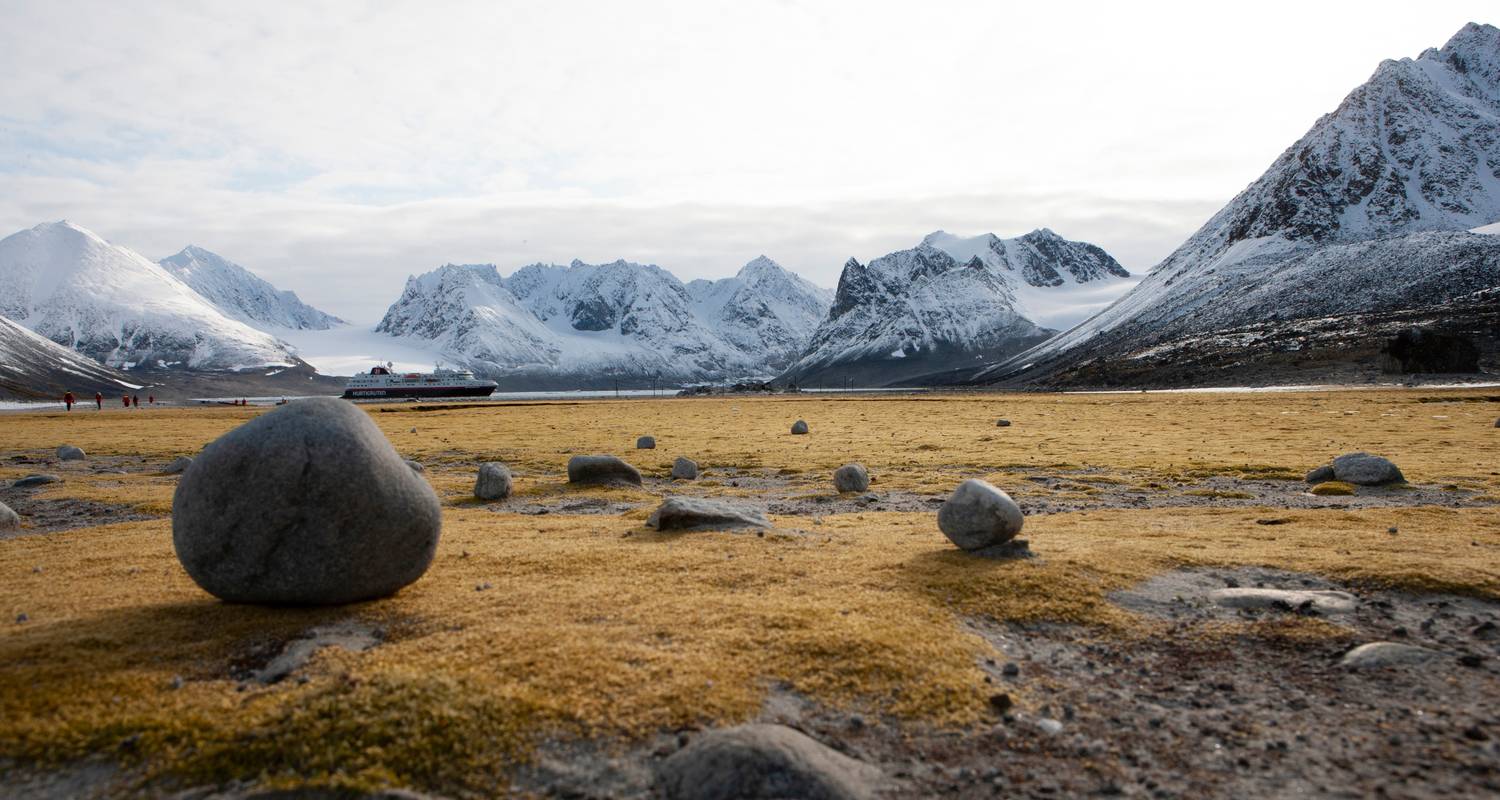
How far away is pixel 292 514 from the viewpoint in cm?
947

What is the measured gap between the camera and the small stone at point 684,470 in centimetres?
2603

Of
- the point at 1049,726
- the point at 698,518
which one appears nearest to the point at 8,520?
the point at 698,518

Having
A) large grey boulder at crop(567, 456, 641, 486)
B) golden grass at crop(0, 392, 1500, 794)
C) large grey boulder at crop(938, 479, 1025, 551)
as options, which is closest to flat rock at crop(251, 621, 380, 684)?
golden grass at crop(0, 392, 1500, 794)

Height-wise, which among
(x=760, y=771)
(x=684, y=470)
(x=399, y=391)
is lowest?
(x=399, y=391)

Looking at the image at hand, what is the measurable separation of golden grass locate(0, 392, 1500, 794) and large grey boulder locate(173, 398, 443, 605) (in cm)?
41

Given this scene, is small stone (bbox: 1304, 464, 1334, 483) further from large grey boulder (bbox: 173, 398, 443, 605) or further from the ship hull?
the ship hull

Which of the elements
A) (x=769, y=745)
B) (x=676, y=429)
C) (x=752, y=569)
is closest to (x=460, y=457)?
(x=676, y=429)

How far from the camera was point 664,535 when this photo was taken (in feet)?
48.3

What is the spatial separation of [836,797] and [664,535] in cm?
897

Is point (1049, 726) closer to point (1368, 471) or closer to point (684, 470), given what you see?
point (1368, 471)

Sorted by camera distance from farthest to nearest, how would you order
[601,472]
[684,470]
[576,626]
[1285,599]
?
[684,470], [601,472], [1285,599], [576,626]

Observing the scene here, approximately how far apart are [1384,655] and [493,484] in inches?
720

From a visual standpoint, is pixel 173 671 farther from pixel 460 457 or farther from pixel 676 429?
pixel 676 429

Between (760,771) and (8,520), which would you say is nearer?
(760,771)
